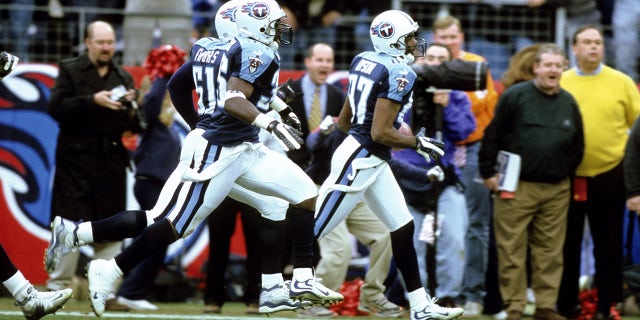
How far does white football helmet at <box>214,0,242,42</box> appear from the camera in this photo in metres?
8.72

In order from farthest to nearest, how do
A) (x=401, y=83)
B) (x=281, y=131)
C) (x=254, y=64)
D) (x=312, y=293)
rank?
(x=401, y=83), (x=312, y=293), (x=254, y=64), (x=281, y=131)

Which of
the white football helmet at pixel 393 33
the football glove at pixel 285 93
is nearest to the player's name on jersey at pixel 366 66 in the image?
the white football helmet at pixel 393 33

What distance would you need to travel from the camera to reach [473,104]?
11.1 meters

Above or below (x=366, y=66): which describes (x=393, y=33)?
above

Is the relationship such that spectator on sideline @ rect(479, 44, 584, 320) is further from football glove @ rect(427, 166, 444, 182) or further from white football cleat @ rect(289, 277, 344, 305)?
white football cleat @ rect(289, 277, 344, 305)

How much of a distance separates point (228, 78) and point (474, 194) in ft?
10.3

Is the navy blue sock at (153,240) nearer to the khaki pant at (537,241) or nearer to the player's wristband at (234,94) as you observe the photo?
the player's wristband at (234,94)

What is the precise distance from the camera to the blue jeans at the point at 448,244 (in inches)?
410

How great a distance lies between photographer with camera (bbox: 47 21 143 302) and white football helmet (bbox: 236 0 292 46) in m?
2.21

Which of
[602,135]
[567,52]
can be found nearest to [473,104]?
[602,135]

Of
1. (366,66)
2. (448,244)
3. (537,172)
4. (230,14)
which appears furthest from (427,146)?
(448,244)

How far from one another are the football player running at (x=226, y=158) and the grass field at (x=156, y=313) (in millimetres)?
955

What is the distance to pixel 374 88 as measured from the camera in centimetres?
902

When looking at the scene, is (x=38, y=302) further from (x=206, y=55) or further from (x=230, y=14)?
(x=230, y=14)
